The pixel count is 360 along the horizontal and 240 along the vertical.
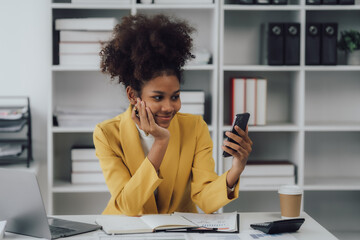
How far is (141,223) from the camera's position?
58.9 inches

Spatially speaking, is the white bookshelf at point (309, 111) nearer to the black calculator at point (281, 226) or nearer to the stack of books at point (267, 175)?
the stack of books at point (267, 175)

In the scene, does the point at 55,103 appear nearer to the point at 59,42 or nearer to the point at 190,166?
the point at 59,42

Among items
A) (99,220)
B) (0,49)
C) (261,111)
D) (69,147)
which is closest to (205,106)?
(261,111)

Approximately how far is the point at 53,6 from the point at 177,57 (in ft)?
4.39

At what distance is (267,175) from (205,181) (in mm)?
1175

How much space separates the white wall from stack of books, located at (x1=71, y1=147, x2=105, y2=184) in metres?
0.38

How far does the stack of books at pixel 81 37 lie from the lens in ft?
9.12

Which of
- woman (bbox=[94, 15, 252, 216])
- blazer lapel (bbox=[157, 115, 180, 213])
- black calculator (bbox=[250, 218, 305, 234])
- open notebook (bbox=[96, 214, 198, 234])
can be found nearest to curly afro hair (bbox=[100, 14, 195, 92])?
woman (bbox=[94, 15, 252, 216])

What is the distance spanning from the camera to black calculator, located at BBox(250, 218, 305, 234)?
1.42m

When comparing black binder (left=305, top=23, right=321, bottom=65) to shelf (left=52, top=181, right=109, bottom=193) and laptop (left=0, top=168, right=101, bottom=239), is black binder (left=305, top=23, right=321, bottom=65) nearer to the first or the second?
shelf (left=52, top=181, right=109, bottom=193)

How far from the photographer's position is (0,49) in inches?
117

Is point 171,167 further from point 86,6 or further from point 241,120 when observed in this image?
point 86,6

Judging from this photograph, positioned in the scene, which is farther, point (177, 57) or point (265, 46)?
point (265, 46)

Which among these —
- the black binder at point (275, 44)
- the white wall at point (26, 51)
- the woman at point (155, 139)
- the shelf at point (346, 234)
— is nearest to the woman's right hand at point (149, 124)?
the woman at point (155, 139)
